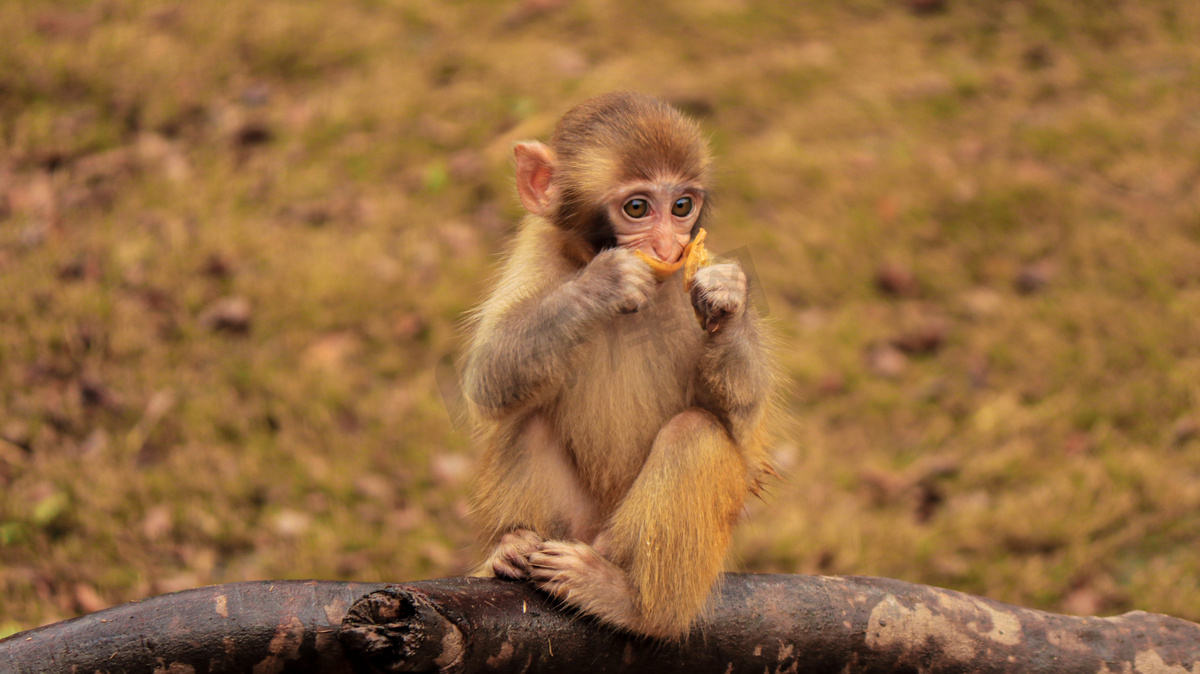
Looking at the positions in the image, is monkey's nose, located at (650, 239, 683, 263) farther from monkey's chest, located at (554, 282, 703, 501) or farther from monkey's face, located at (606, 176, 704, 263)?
monkey's chest, located at (554, 282, 703, 501)

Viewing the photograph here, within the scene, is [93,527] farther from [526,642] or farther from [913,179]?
[913,179]

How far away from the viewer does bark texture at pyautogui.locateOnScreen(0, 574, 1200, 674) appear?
2.59 meters

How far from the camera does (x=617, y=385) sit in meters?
3.41

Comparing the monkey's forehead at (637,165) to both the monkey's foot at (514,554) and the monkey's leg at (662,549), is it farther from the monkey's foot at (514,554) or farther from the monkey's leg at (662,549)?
the monkey's foot at (514,554)

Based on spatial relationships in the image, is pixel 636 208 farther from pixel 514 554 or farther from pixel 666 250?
pixel 514 554

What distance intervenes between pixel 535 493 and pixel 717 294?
3.18ft

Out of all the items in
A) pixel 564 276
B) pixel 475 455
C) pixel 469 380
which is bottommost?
pixel 475 455

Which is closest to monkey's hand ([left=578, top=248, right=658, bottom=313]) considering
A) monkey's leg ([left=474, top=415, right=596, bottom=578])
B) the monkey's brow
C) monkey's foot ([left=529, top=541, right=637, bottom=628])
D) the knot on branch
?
the monkey's brow

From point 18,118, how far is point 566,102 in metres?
4.19

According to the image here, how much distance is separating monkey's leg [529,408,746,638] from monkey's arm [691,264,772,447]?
0.43 feet

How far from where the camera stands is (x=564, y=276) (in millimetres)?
3551

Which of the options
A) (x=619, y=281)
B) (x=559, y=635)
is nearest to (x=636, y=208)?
(x=619, y=281)

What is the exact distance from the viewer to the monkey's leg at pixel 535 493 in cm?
343

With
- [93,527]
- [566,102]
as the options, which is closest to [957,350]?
[566,102]
